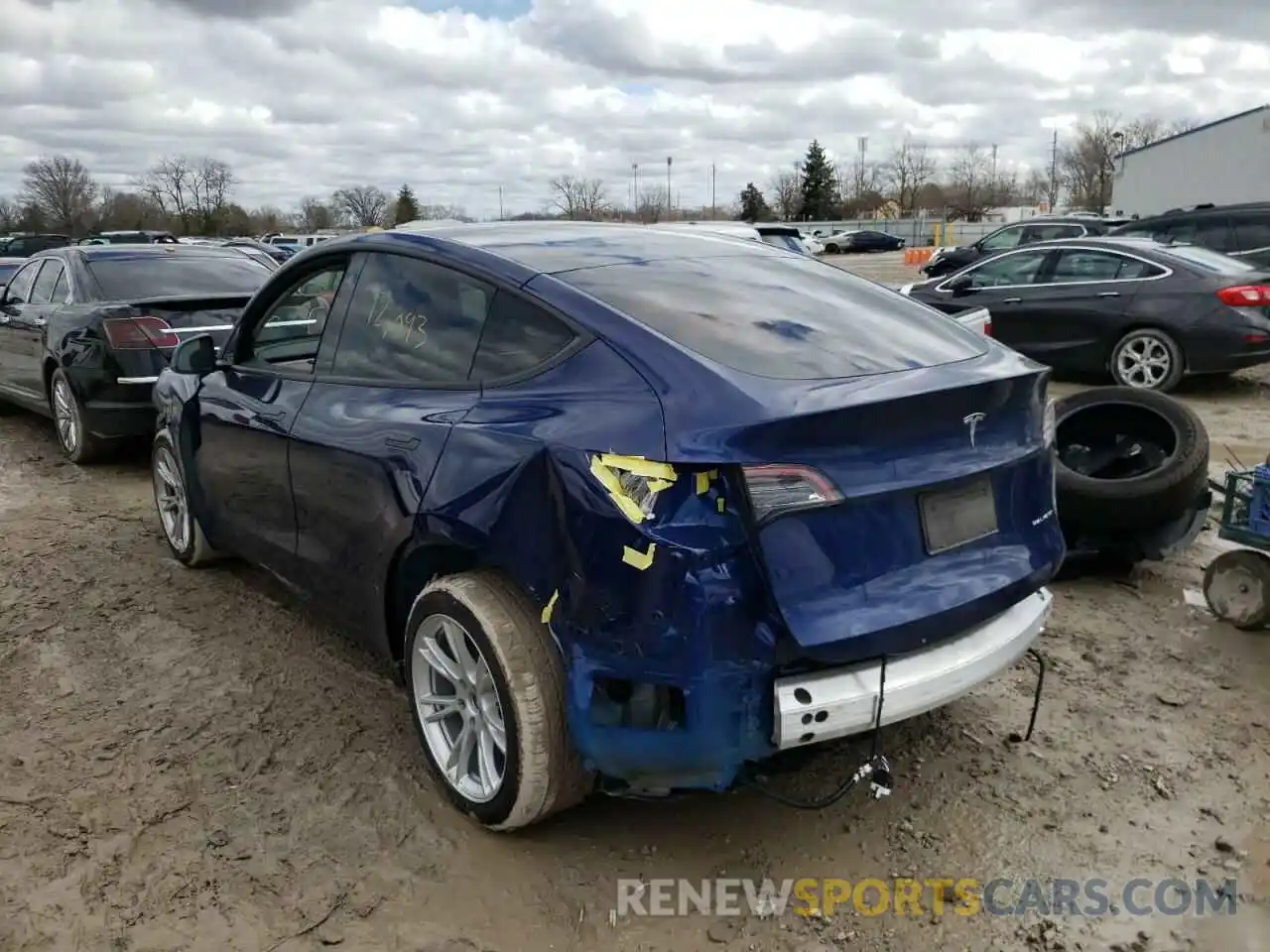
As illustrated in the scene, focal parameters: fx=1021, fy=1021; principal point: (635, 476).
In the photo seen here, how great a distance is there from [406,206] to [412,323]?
8821 cm

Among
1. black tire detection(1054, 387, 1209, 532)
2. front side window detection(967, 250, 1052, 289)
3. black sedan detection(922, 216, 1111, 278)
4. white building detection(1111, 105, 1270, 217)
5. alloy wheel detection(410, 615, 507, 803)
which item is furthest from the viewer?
white building detection(1111, 105, 1270, 217)

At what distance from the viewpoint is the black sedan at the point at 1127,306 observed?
9.05 metres

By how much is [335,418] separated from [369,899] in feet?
5.04

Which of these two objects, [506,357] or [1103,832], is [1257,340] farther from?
[506,357]

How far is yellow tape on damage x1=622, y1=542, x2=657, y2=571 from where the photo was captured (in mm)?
2365

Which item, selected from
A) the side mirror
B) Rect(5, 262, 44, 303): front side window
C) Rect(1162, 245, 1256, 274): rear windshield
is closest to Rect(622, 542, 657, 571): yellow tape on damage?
the side mirror

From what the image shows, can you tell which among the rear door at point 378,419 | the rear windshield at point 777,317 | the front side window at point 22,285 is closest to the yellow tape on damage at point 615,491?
the rear windshield at point 777,317

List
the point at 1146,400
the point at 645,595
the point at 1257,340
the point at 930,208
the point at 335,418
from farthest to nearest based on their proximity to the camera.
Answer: the point at 930,208
the point at 1257,340
the point at 1146,400
the point at 335,418
the point at 645,595

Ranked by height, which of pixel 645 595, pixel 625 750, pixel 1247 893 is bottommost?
pixel 1247 893

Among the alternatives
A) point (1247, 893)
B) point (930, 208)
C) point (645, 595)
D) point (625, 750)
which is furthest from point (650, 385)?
point (930, 208)

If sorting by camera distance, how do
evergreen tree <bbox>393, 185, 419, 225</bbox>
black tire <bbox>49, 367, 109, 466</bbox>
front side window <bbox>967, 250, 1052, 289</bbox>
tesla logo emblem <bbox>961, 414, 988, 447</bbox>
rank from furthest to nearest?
evergreen tree <bbox>393, 185, 419, 225</bbox>, front side window <bbox>967, 250, 1052, 289</bbox>, black tire <bbox>49, 367, 109, 466</bbox>, tesla logo emblem <bbox>961, 414, 988, 447</bbox>

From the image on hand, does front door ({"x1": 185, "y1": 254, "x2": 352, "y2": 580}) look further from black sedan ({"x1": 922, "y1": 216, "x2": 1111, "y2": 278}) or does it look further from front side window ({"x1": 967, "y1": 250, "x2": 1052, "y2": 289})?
black sedan ({"x1": 922, "y1": 216, "x2": 1111, "y2": 278})

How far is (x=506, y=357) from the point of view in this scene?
297 centimetres

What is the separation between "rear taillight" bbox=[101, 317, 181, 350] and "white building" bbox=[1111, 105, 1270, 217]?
41835mm
